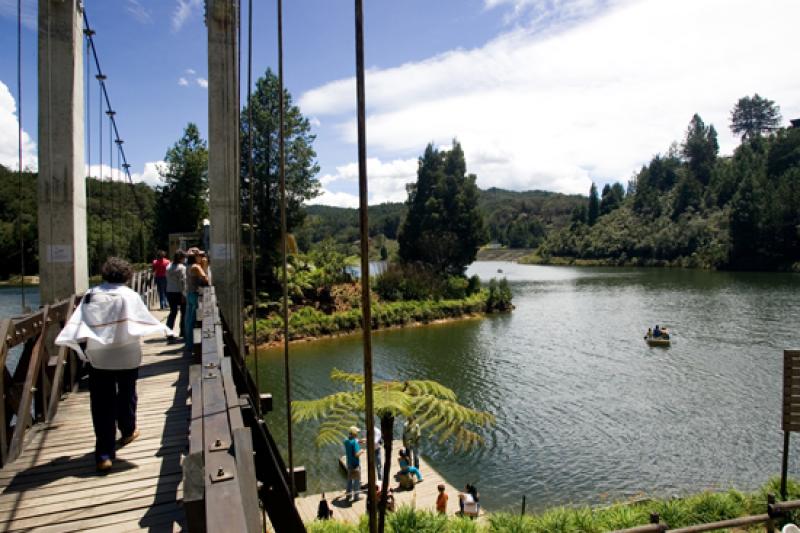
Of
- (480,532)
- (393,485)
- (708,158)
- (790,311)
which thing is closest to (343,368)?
(393,485)

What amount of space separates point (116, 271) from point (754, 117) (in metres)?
139

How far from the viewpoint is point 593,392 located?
1880 cm

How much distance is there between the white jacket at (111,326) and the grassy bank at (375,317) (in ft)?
74.5

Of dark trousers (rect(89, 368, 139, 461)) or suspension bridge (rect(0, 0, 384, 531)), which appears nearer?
suspension bridge (rect(0, 0, 384, 531))

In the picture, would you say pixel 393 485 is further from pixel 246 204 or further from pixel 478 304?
pixel 478 304

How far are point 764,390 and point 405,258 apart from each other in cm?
2731

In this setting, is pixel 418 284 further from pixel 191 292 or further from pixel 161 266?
pixel 191 292

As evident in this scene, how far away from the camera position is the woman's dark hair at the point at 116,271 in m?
3.62

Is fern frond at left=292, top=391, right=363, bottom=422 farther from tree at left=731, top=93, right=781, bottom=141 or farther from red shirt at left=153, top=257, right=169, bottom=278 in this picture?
tree at left=731, top=93, right=781, bottom=141

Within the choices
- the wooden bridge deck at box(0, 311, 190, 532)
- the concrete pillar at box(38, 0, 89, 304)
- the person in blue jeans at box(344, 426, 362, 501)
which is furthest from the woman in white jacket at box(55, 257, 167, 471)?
the person in blue jeans at box(344, 426, 362, 501)

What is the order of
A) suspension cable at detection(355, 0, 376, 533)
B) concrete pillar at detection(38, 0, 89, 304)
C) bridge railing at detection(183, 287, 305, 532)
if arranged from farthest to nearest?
1. concrete pillar at detection(38, 0, 89, 304)
2. suspension cable at detection(355, 0, 376, 533)
3. bridge railing at detection(183, 287, 305, 532)


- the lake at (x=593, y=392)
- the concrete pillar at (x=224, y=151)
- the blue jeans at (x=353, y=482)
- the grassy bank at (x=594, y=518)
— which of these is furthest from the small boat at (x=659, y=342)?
the concrete pillar at (x=224, y=151)

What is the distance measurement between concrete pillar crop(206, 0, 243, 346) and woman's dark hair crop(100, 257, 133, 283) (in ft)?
15.2

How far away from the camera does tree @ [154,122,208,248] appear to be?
33531 millimetres
